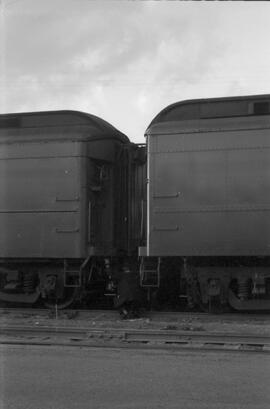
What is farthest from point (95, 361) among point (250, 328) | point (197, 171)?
point (197, 171)

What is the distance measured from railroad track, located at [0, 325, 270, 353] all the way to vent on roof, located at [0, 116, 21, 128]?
4.08m

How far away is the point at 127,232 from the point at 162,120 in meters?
2.09

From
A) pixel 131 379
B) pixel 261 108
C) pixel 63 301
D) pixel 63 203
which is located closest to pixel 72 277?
pixel 63 301

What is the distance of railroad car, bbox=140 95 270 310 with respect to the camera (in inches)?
382

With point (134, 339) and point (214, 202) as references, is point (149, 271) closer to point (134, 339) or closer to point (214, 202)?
point (214, 202)

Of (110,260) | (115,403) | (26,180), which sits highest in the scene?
(26,180)

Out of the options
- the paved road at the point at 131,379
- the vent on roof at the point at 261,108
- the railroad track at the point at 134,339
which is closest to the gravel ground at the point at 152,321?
the railroad track at the point at 134,339

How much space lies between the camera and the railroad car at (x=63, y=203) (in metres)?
10.5

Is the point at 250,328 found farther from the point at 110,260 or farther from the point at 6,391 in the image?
the point at 6,391

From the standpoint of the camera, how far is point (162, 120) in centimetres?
1062

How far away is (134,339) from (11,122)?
16.5 feet

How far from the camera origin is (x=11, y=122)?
37.0ft

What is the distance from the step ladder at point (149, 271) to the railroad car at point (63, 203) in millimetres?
813

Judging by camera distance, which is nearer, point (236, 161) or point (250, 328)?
point (250, 328)
